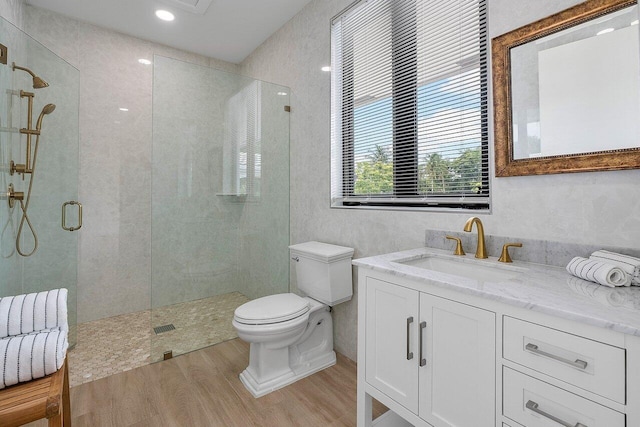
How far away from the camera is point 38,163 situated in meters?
2.06

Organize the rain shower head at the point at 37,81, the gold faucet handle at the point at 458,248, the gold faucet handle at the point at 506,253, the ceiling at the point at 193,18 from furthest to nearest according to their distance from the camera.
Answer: the ceiling at the point at 193,18, the rain shower head at the point at 37,81, the gold faucet handle at the point at 458,248, the gold faucet handle at the point at 506,253

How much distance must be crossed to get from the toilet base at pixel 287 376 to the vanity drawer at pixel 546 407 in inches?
52.1

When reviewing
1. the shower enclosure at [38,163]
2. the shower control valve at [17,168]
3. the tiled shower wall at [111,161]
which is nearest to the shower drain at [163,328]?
the shower enclosure at [38,163]

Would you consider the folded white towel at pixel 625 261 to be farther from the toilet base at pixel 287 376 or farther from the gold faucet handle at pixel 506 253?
the toilet base at pixel 287 376

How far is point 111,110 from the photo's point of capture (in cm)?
295

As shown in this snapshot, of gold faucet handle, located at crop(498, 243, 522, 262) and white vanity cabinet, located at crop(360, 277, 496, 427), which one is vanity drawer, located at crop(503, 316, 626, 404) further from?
gold faucet handle, located at crop(498, 243, 522, 262)

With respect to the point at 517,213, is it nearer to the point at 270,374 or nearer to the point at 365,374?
the point at 365,374

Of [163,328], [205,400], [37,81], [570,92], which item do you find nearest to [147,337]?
[163,328]

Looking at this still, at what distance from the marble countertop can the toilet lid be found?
76 centimetres

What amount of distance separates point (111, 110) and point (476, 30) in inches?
124

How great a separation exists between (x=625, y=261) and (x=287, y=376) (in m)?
1.75

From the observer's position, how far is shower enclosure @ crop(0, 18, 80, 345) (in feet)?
5.74

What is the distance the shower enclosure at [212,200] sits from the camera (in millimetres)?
2329

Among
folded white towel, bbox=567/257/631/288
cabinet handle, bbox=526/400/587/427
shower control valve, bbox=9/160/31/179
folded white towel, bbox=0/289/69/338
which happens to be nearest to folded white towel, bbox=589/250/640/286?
folded white towel, bbox=567/257/631/288
